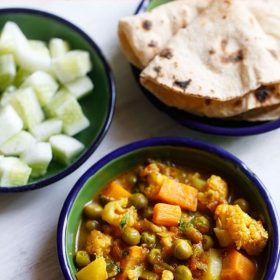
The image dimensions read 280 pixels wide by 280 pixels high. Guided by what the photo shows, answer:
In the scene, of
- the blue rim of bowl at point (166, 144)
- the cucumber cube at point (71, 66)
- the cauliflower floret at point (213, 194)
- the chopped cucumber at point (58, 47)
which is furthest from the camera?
the chopped cucumber at point (58, 47)

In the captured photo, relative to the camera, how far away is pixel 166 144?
9.75 feet

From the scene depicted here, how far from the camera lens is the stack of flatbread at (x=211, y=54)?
2.93 m

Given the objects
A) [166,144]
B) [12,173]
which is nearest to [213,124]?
[166,144]

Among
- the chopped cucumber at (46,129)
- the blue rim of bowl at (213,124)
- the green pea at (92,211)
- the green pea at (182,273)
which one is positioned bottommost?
the green pea at (92,211)

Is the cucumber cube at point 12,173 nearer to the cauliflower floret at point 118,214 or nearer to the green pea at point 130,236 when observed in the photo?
the cauliflower floret at point 118,214

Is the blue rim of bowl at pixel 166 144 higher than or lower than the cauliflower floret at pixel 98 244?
higher

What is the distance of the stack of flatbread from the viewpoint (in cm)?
293

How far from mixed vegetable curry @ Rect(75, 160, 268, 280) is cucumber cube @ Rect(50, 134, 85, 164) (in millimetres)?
257

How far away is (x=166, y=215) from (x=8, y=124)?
92 cm

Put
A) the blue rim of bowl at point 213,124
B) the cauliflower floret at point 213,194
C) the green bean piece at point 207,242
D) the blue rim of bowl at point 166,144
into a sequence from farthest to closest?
the blue rim of bowl at point 213,124
the cauliflower floret at point 213,194
the green bean piece at point 207,242
the blue rim of bowl at point 166,144

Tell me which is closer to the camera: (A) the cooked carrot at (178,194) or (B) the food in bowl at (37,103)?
(A) the cooked carrot at (178,194)

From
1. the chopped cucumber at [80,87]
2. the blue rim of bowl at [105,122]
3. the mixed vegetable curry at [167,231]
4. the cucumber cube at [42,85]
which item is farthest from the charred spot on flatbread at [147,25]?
the mixed vegetable curry at [167,231]

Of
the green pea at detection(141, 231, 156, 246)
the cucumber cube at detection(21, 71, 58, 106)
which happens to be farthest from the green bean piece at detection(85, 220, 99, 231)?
the cucumber cube at detection(21, 71, 58, 106)

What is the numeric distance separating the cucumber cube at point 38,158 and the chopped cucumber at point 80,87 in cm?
37
